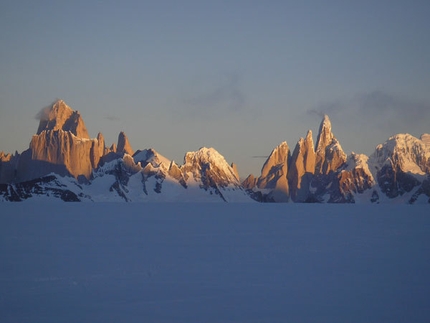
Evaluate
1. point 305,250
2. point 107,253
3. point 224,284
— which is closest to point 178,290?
point 224,284

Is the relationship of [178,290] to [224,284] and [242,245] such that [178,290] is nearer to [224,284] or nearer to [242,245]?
[224,284]

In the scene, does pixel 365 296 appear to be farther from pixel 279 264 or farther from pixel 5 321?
pixel 5 321

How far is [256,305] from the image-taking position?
Result: 19.2 meters

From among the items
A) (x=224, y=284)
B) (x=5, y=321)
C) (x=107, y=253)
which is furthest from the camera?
(x=107, y=253)

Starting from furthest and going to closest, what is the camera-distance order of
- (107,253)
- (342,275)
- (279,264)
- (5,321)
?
(107,253) < (279,264) < (342,275) < (5,321)

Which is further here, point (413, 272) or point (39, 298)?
point (413, 272)

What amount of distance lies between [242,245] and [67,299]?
17.9 meters

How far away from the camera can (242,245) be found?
3634 centimetres

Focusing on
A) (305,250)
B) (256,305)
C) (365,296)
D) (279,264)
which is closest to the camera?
(256,305)

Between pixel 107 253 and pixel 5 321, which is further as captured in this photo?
pixel 107 253

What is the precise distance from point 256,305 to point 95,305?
5273 mm

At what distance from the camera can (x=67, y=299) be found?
64.9ft

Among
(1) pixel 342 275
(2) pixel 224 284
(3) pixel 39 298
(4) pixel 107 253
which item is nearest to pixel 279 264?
(1) pixel 342 275

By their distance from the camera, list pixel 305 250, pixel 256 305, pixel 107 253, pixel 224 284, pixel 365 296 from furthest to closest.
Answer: pixel 305 250 → pixel 107 253 → pixel 224 284 → pixel 365 296 → pixel 256 305
